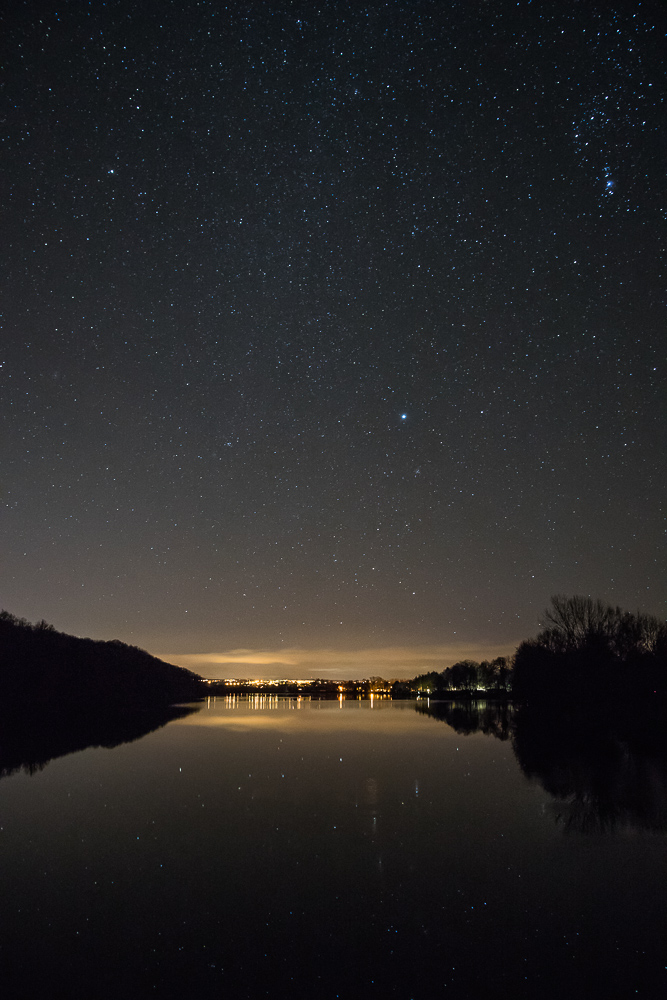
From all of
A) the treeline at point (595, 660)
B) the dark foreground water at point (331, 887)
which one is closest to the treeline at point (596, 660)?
the treeline at point (595, 660)

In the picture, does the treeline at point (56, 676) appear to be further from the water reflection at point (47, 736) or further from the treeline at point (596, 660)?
the treeline at point (596, 660)

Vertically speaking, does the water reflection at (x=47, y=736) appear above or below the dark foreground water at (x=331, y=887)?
below

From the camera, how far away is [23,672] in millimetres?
67938

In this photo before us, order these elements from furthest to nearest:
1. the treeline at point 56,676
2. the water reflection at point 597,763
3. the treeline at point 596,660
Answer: the treeline at point 56,676, the treeline at point 596,660, the water reflection at point 597,763

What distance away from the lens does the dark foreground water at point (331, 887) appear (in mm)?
6723

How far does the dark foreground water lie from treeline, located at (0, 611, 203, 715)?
49582 millimetres

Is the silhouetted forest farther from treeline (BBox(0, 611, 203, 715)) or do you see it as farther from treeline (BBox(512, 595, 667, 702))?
treeline (BBox(512, 595, 667, 702))

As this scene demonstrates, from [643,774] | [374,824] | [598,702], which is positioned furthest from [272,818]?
[598,702]

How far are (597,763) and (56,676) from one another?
68700 mm

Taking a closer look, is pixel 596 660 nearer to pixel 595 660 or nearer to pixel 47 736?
pixel 595 660

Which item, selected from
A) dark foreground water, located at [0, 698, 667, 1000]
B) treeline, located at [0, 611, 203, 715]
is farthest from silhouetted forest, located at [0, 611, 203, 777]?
dark foreground water, located at [0, 698, 667, 1000]

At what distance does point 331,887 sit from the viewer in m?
9.41

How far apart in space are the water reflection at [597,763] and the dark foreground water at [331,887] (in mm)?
158

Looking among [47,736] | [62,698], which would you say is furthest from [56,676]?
[47,736]
